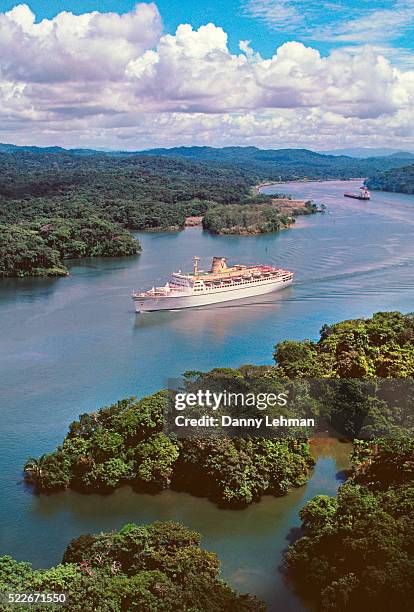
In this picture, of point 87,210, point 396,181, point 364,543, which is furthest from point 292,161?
point 364,543

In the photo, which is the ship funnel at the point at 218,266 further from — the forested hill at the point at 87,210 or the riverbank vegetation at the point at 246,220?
the riverbank vegetation at the point at 246,220

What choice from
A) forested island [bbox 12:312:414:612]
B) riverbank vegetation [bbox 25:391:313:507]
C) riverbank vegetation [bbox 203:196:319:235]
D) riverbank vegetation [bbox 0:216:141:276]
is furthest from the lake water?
riverbank vegetation [bbox 203:196:319:235]

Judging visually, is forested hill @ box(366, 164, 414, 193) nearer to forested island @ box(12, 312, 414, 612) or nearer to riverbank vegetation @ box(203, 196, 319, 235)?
riverbank vegetation @ box(203, 196, 319, 235)

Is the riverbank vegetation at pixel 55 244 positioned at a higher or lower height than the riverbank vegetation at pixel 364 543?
higher

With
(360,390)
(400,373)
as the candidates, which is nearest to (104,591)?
(360,390)

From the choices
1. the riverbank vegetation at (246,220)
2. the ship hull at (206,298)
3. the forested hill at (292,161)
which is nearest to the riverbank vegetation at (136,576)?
the ship hull at (206,298)

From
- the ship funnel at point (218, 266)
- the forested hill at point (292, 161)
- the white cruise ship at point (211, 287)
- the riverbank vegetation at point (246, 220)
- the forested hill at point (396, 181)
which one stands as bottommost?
the white cruise ship at point (211, 287)

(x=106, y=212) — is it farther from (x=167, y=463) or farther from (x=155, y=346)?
(x=167, y=463)
